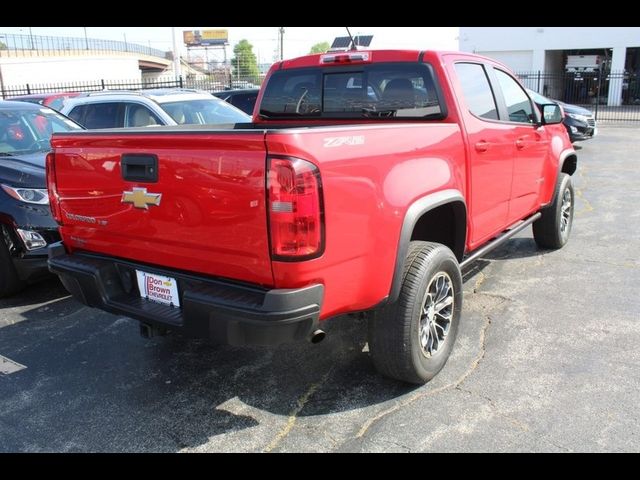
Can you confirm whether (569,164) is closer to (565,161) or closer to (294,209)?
(565,161)

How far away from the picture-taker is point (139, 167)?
9.30 feet

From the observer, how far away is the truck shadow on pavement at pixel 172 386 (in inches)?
117

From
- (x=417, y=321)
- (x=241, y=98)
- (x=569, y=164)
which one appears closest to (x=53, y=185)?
(x=417, y=321)

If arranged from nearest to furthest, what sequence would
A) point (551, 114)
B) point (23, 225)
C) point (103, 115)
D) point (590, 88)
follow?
point (23, 225) → point (551, 114) → point (103, 115) → point (590, 88)

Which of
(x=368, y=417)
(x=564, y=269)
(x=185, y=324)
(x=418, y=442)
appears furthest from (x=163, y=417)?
(x=564, y=269)

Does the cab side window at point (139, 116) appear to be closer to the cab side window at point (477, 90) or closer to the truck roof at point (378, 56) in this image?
the truck roof at point (378, 56)

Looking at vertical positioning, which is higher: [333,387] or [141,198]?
[141,198]

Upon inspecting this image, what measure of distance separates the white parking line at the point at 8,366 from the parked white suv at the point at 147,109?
14.3ft

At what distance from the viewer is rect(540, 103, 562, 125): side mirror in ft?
16.9

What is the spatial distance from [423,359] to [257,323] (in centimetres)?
123

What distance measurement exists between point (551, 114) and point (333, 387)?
3.43 meters

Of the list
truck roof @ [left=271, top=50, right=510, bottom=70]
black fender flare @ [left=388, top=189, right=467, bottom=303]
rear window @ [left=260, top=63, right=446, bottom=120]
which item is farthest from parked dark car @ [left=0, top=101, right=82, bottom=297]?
black fender flare @ [left=388, top=189, right=467, bottom=303]

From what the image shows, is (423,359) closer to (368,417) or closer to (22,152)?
(368,417)

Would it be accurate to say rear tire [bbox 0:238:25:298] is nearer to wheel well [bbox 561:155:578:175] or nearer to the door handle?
the door handle
